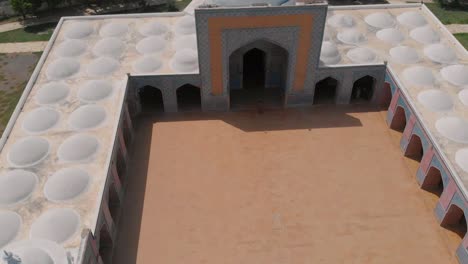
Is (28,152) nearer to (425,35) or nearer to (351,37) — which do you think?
(351,37)

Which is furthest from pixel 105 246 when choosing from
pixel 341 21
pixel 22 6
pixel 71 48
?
pixel 22 6

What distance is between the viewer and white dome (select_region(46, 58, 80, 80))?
27.2m

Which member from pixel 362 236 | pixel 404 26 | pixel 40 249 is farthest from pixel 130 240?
pixel 404 26

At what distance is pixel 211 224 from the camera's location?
22469 mm

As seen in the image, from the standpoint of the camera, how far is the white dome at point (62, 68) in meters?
27.2

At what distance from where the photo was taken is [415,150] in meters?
26.1

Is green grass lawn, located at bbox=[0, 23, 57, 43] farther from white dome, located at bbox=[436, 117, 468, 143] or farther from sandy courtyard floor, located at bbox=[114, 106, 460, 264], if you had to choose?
white dome, located at bbox=[436, 117, 468, 143]

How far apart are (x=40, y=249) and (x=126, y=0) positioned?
3166cm

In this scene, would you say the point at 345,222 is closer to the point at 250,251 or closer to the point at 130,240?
the point at 250,251

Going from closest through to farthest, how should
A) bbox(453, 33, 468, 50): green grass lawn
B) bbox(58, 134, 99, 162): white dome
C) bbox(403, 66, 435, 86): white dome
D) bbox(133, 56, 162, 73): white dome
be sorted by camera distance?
bbox(58, 134, 99, 162): white dome → bbox(403, 66, 435, 86): white dome → bbox(133, 56, 162, 73): white dome → bbox(453, 33, 468, 50): green grass lawn

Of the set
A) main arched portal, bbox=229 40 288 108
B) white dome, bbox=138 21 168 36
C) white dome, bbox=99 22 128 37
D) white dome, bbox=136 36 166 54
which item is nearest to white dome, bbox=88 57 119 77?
white dome, bbox=136 36 166 54

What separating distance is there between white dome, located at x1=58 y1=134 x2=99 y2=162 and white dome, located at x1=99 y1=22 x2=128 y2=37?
10962 millimetres

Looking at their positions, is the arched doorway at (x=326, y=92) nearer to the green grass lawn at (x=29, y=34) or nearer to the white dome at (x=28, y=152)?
the white dome at (x=28, y=152)

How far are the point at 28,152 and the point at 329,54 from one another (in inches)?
770
